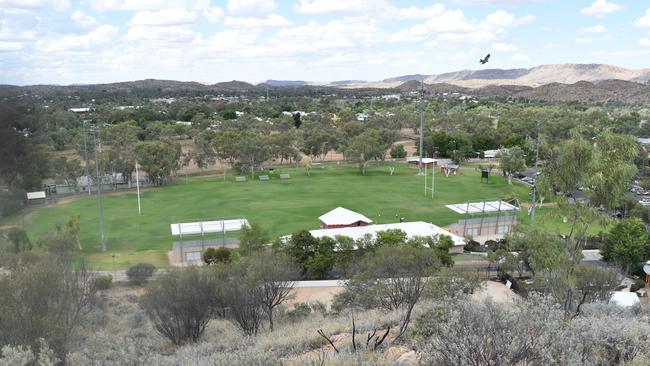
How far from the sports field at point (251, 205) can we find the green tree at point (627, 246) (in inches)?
503

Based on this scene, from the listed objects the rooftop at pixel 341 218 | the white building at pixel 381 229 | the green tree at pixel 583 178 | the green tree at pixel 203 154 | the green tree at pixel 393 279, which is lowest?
the white building at pixel 381 229

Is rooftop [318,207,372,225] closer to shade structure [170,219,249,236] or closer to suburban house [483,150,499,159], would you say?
shade structure [170,219,249,236]

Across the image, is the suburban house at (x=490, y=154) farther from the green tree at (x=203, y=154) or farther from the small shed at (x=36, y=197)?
the small shed at (x=36, y=197)

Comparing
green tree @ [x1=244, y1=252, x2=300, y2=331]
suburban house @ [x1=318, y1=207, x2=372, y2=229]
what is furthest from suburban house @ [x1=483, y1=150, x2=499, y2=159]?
green tree @ [x1=244, y1=252, x2=300, y2=331]

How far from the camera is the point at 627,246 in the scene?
94.8 feet

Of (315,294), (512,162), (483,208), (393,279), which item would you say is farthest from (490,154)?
(393,279)

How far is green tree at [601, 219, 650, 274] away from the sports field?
12.8 meters

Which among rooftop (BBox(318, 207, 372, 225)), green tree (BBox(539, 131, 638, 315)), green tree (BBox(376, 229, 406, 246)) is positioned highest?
green tree (BBox(539, 131, 638, 315))

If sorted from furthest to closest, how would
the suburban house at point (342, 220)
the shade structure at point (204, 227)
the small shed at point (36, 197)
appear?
the small shed at point (36, 197) < the suburban house at point (342, 220) < the shade structure at point (204, 227)

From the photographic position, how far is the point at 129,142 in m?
70.0

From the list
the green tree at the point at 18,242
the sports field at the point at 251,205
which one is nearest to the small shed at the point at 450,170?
the sports field at the point at 251,205

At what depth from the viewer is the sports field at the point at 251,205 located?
3594 centimetres

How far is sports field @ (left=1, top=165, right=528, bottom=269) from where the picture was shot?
35.9m

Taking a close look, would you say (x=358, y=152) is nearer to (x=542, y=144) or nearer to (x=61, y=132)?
(x=61, y=132)
